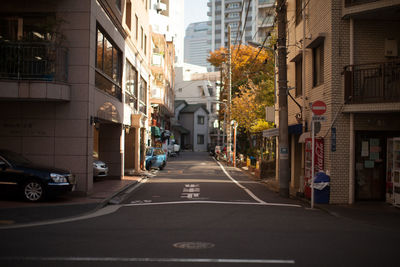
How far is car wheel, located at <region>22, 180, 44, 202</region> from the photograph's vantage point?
13281 mm

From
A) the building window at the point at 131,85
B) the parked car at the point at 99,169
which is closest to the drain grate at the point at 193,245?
the parked car at the point at 99,169

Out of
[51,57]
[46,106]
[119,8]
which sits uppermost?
[119,8]

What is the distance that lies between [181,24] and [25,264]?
287 feet

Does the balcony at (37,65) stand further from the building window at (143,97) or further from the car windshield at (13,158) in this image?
the building window at (143,97)

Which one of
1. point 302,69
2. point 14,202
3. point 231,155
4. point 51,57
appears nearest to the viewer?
point 14,202

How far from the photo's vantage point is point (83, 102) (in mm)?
15086

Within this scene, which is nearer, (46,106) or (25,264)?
(25,264)

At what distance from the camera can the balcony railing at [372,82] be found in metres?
14.0

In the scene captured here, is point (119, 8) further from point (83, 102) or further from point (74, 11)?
point (83, 102)

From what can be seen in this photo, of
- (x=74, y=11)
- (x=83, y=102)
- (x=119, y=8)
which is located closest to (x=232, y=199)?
(x=83, y=102)

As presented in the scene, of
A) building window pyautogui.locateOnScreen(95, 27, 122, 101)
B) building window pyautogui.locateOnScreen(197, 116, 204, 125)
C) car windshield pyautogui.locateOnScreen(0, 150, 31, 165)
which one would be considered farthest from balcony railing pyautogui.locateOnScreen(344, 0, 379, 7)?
building window pyautogui.locateOnScreen(197, 116, 204, 125)

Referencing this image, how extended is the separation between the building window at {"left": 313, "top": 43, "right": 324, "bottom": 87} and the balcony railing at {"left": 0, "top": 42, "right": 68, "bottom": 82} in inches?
366

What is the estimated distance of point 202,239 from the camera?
8.34m

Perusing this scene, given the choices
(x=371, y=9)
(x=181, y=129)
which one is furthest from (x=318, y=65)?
(x=181, y=129)
